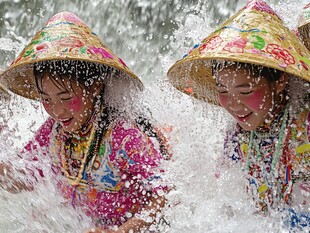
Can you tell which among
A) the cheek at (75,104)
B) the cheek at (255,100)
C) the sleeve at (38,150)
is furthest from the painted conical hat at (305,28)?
the sleeve at (38,150)

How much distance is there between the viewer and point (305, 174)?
5.30ft

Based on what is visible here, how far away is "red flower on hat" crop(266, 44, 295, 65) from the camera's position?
1.45 meters

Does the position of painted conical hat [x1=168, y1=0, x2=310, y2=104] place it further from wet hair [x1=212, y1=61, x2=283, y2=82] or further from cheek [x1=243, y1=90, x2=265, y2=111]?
cheek [x1=243, y1=90, x2=265, y2=111]

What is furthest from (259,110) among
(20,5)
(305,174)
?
(20,5)

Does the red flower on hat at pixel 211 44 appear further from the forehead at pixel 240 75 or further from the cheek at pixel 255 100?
the cheek at pixel 255 100

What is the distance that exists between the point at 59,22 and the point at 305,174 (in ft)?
3.30

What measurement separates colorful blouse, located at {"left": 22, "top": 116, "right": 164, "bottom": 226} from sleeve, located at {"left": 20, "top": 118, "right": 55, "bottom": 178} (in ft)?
0.14

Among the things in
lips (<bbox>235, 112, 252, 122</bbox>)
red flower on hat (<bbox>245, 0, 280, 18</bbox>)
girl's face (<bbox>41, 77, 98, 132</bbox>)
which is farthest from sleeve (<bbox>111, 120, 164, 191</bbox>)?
red flower on hat (<bbox>245, 0, 280, 18</bbox>)

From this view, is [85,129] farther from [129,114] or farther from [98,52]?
[98,52]

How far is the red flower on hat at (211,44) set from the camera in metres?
1.52

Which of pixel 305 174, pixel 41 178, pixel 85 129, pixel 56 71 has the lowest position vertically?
pixel 305 174

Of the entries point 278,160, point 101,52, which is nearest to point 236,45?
point 278,160

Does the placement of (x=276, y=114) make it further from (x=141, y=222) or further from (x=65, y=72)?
(x=65, y=72)

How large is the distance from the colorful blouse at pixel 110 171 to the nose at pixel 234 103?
0.37 metres
